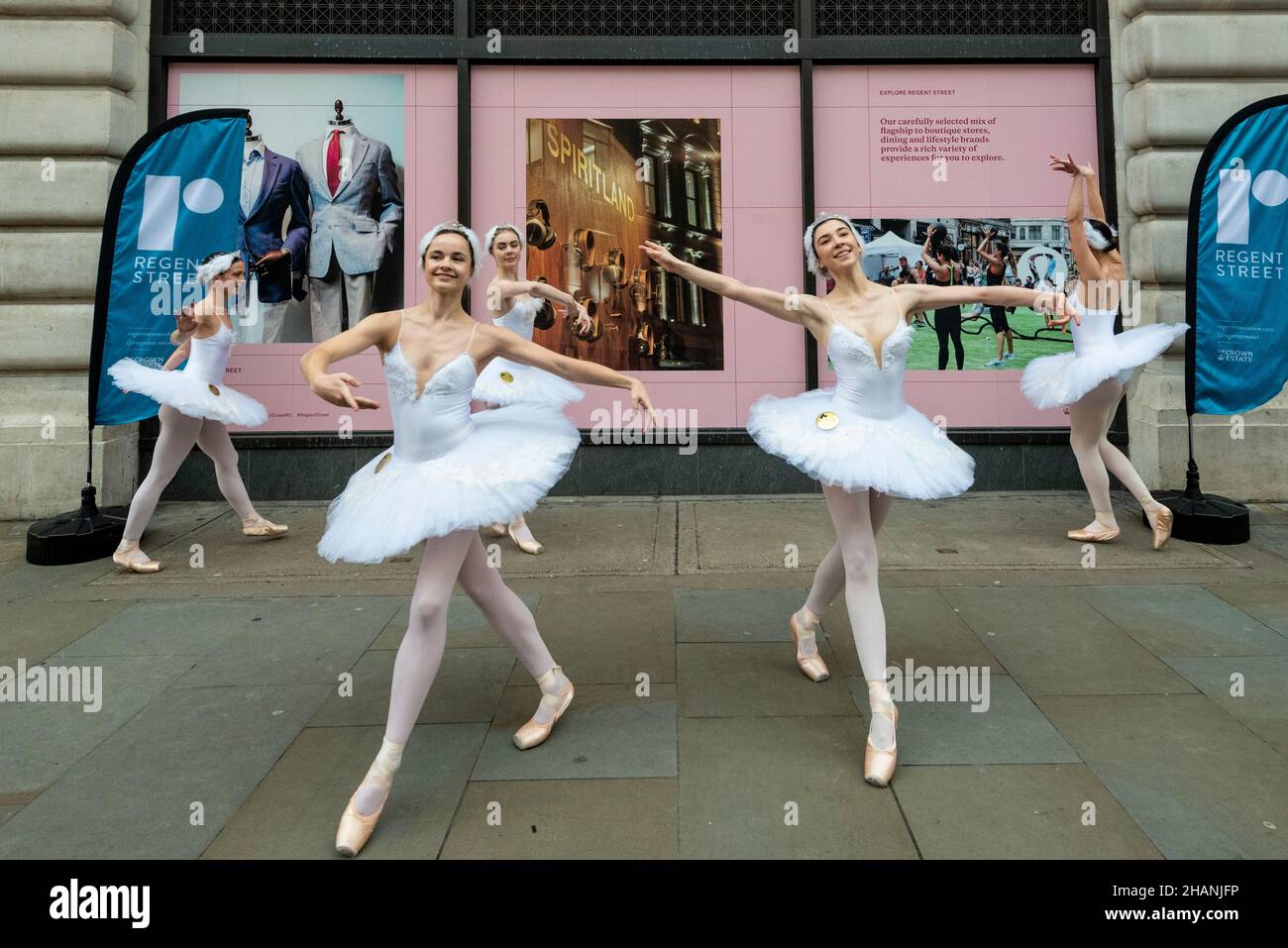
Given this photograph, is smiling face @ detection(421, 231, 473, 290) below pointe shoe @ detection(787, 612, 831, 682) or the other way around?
the other way around

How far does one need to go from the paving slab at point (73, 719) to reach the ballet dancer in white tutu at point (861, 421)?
320 cm

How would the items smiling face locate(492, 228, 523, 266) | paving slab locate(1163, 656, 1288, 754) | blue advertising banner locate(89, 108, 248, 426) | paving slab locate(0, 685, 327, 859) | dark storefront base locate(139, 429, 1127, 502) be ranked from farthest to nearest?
dark storefront base locate(139, 429, 1127, 502) < blue advertising banner locate(89, 108, 248, 426) < smiling face locate(492, 228, 523, 266) < paving slab locate(1163, 656, 1288, 754) < paving slab locate(0, 685, 327, 859)

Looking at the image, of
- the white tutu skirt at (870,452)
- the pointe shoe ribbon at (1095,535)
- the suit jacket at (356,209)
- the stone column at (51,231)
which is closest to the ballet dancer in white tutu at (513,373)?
the white tutu skirt at (870,452)

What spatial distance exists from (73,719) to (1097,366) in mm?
6744

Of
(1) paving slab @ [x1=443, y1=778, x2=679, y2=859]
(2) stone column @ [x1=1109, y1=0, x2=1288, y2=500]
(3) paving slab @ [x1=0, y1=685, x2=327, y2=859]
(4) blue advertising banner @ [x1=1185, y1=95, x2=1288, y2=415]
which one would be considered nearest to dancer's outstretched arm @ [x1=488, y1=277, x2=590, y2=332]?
(3) paving slab @ [x1=0, y1=685, x2=327, y2=859]

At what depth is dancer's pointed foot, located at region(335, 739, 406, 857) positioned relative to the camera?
274 centimetres

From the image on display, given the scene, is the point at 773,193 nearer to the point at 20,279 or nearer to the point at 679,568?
the point at 679,568

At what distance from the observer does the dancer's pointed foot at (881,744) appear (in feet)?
10.2

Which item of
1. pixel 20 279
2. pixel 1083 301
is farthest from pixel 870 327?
pixel 20 279

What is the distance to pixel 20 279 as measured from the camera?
8.03 meters

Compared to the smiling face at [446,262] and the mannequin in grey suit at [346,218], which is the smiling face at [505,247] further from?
the smiling face at [446,262]

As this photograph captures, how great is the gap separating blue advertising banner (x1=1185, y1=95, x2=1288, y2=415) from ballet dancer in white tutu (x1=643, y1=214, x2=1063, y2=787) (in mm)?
4475

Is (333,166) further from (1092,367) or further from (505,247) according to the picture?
(1092,367)

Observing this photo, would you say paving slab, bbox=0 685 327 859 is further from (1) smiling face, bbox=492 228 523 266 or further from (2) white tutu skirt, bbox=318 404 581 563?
(1) smiling face, bbox=492 228 523 266
